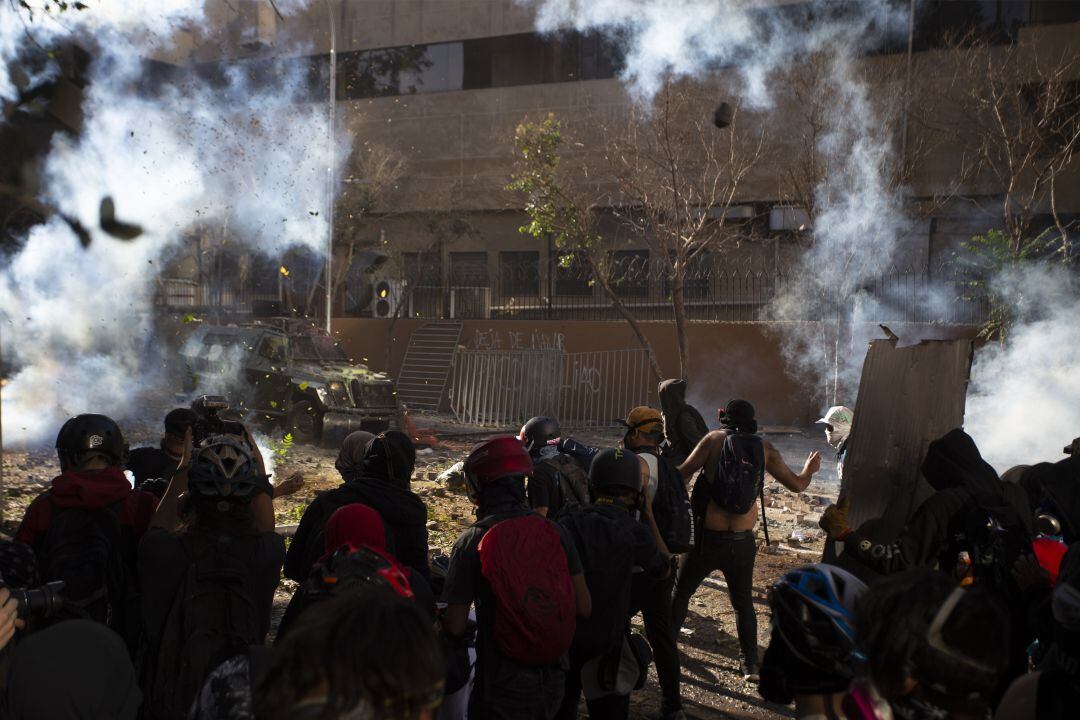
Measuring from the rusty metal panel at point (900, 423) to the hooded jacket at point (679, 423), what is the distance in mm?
1344

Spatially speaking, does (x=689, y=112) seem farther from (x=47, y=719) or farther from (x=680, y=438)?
(x=47, y=719)

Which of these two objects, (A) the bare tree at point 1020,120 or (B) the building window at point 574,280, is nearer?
(A) the bare tree at point 1020,120

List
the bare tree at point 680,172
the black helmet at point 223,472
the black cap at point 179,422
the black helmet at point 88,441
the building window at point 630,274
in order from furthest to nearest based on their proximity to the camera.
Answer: the building window at point 630,274
the bare tree at point 680,172
the black cap at point 179,422
the black helmet at point 88,441
the black helmet at point 223,472

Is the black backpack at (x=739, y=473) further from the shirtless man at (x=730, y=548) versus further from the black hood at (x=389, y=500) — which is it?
the black hood at (x=389, y=500)

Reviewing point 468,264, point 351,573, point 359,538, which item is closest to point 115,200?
point 468,264

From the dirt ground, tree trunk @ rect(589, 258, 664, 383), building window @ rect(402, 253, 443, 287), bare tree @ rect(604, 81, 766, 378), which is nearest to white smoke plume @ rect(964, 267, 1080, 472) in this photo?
the dirt ground

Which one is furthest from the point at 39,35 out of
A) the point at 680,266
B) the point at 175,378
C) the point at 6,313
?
the point at 680,266

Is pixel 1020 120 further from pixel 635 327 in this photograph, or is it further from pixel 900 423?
pixel 900 423

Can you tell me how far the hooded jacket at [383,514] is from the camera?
12.4 feet

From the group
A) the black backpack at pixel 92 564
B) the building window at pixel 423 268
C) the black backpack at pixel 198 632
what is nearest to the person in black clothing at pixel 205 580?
the black backpack at pixel 198 632

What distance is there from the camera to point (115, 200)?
16141 mm

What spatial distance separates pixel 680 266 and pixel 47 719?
1336cm

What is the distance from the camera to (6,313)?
1497cm

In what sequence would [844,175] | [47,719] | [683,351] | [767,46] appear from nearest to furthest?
[47,719], [683,351], [844,175], [767,46]
